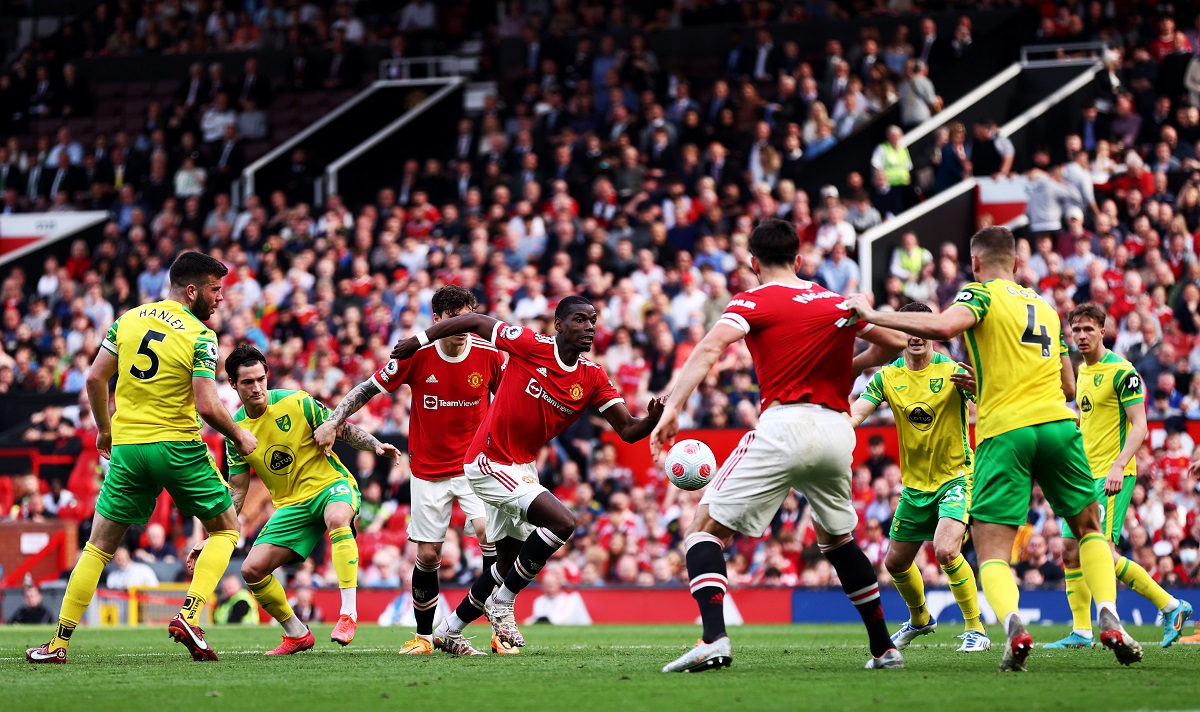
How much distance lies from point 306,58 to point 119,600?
14018 mm

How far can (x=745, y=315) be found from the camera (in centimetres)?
826

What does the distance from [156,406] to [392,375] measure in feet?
6.01

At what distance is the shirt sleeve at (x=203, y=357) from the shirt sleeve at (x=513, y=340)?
6.16ft

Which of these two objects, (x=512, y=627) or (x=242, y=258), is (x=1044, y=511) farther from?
(x=242, y=258)

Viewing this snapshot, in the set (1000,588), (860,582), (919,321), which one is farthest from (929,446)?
(919,321)

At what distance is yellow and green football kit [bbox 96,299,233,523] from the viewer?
9.91m

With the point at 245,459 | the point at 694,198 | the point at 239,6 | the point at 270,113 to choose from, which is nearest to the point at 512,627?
the point at 245,459

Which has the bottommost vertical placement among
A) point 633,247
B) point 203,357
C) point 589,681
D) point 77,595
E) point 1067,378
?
point 589,681

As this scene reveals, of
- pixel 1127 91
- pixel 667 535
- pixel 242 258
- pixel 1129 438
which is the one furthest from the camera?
pixel 242 258

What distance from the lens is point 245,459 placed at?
444 inches

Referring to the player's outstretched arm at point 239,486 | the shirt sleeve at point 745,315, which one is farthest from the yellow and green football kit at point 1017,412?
the player's outstretched arm at point 239,486

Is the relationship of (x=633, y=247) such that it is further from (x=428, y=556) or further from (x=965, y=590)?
(x=965, y=590)

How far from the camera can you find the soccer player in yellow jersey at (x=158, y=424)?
9906 mm

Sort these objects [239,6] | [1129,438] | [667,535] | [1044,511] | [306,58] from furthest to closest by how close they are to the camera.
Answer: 1. [239,6]
2. [306,58]
3. [667,535]
4. [1044,511]
5. [1129,438]
